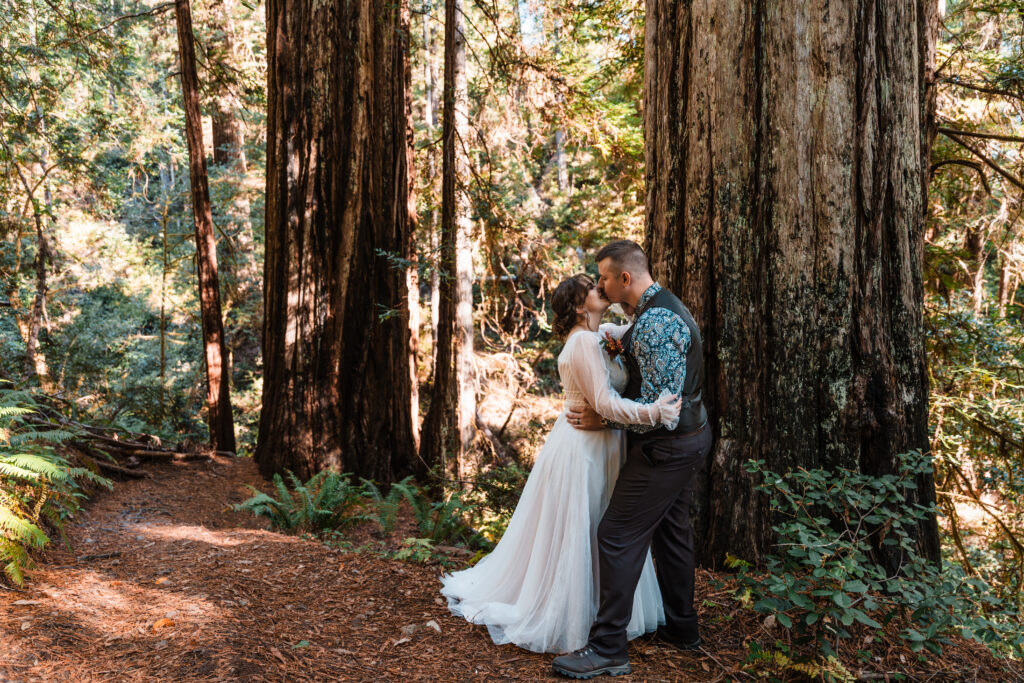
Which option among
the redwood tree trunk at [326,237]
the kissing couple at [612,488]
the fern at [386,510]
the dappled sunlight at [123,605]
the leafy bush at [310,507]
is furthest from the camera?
the redwood tree trunk at [326,237]

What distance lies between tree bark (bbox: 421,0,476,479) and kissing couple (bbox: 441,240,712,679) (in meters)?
4.07

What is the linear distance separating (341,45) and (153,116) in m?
7.26

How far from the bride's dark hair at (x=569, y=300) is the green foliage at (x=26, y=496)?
3210mm

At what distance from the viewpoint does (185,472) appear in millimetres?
7438

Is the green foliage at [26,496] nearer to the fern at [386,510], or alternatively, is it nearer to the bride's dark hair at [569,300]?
the fern at [386,510]

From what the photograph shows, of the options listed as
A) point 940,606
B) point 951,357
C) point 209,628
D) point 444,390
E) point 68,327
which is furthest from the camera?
point 68,327

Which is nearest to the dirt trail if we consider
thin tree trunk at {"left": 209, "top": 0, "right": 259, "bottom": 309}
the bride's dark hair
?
the bride's dark hair

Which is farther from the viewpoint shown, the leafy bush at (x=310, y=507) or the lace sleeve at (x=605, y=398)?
the leafy bush at (x=310, y=507)

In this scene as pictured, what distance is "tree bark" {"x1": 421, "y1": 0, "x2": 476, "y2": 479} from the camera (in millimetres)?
8227

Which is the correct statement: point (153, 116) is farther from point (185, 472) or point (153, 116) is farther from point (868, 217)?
point (868, 217)

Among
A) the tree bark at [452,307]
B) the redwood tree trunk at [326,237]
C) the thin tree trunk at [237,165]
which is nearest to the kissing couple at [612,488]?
the redwood tree trunk at [326,237]

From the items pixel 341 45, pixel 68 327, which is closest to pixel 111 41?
pixel 341 45

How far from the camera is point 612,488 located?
3.59 m

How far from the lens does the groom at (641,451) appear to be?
313 cm
